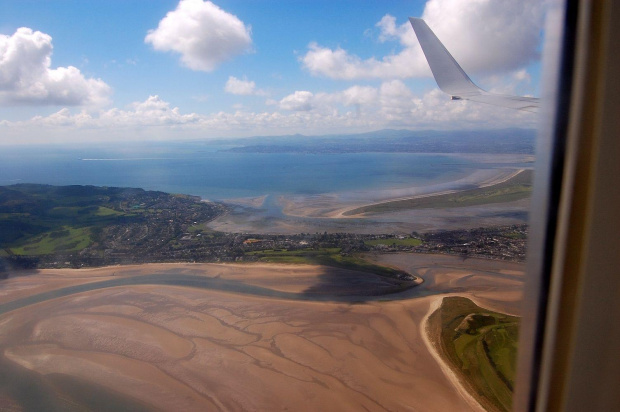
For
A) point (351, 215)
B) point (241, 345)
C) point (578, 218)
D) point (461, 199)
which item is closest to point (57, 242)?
point (241, 345)

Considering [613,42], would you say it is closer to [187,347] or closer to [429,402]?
[429,402]

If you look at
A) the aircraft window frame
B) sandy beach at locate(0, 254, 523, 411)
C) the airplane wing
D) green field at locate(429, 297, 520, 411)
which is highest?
the airplane wing

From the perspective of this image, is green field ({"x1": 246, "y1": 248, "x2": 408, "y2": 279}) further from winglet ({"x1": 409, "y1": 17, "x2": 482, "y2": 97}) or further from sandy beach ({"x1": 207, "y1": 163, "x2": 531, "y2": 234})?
winglet ({"x1": 409, "y1": 17, "x2": 482, "y2": 97})

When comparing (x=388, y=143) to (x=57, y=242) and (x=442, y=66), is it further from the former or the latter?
(x=442, y=66)

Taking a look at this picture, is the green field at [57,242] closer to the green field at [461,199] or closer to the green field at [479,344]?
the green field at [461,199]

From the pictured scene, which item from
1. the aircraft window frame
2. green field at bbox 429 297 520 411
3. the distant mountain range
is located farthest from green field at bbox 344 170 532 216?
the distant mountain range

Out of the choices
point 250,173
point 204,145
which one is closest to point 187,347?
point 250,173

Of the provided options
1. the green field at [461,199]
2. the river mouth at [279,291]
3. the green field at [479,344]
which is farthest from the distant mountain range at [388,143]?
the green field at [479,344]
